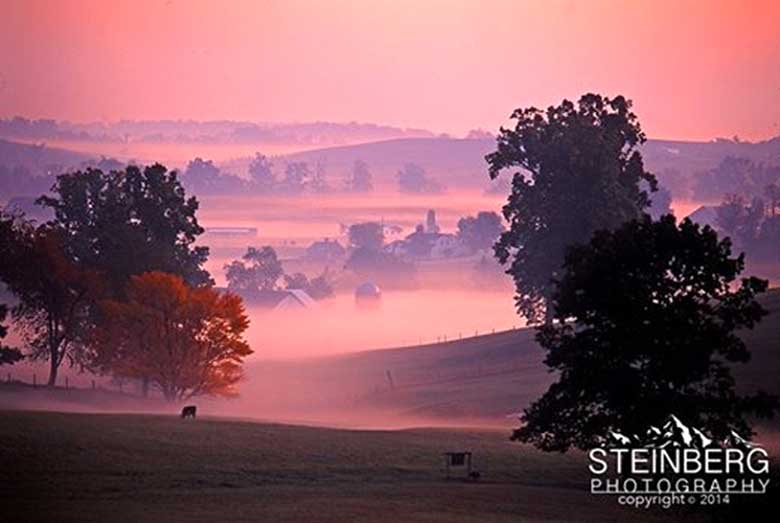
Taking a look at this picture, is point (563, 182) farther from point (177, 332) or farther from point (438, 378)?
point (177, 332)

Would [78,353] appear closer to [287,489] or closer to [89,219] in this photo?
[89,219]

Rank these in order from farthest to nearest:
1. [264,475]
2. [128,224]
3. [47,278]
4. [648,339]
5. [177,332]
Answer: [128,224]
[47,278]
[177,332]
[264,475]
[648,339]

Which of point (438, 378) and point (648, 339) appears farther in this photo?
point (438, 378)

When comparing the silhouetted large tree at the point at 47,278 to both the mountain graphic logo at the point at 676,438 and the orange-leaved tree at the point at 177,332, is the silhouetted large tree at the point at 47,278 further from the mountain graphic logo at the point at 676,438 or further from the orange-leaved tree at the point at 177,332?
the mountain graphic logo at the point at 676,438

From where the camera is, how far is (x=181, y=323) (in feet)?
362

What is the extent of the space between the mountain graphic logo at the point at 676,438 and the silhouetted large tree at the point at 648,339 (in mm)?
302

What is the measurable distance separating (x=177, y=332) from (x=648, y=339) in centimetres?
5549

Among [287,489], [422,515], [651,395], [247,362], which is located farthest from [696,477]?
[247,362]

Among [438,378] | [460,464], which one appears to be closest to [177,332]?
[438,378]

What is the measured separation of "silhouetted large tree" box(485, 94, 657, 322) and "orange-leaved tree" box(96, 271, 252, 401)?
20.6 m

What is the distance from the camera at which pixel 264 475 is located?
6481cm

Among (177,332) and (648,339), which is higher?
(177,332)

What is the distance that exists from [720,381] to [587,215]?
171ft

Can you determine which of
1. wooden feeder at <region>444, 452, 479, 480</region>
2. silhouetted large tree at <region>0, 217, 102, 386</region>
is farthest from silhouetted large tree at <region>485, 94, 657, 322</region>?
wooden feeder at <region>444, 452, 479, 480</region>
